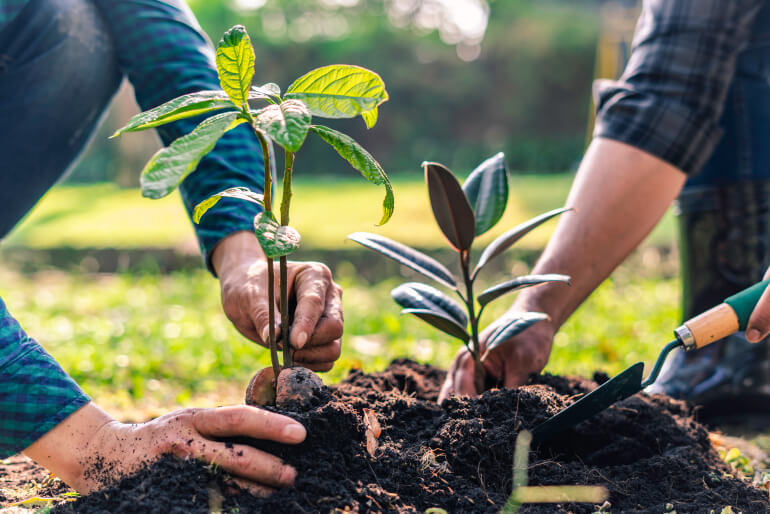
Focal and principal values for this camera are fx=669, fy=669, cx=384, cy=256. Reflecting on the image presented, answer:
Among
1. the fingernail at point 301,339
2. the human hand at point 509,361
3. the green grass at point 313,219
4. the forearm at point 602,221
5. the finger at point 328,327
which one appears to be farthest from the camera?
the green grass at point 313,219

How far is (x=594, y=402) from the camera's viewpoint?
4.59ft

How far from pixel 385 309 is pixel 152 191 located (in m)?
3.08

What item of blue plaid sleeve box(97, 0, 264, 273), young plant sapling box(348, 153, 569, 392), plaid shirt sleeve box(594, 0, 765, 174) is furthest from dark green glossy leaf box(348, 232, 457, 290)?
plaid shirt sleeve box(594, 0, 765, 174)

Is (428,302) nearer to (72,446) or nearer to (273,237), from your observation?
(273,237)

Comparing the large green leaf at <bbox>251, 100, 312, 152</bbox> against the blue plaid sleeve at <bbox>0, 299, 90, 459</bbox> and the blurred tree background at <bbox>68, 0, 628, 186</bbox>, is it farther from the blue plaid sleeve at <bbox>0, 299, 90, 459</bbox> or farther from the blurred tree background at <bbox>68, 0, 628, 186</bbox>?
the blurred tree background at <bbox>68, 0, 628, 186</bbox>

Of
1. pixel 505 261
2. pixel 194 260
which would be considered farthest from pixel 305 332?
pixel 194 260

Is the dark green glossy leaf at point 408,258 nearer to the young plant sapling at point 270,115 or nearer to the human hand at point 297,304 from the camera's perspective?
the human hand at point 297,304

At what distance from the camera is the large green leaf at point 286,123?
0.99 m

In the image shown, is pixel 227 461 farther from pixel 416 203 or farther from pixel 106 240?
pixel 416 203

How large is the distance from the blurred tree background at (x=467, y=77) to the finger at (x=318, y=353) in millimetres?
10390

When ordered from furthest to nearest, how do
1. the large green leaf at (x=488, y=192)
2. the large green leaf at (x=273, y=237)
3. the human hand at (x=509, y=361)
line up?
1. the human hand at (x=509, y=361)
2. the large green leaf at (x=488, y=192)
3. the large green leaf at (x=273, y=237)

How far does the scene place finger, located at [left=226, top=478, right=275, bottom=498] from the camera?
1.19 metres

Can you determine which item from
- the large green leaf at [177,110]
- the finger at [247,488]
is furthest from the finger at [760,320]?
the large green leaf at [177,110]

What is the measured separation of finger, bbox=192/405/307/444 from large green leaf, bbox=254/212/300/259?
29cm
